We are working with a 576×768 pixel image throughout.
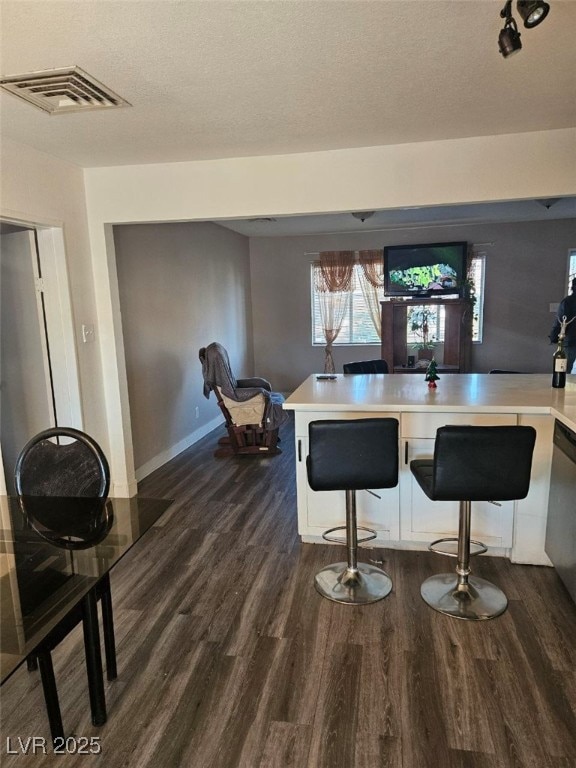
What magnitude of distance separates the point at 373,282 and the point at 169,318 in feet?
11.1

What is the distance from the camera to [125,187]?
3350 millimetres

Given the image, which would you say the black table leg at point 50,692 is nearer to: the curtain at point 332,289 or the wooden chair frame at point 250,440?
the wooden chair frame at point 250,440

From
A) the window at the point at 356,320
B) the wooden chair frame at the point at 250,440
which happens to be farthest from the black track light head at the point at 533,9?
the window at the point at 356,320

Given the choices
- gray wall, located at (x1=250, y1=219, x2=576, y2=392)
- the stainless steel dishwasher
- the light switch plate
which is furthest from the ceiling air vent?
gray wall, located at (x1=250, y1=219, x2=576, y2=392)

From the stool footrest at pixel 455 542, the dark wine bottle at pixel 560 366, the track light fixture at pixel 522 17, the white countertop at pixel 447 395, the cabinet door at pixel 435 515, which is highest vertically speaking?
the track light fixture at pixel 522 17

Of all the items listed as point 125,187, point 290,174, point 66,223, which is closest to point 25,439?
point 66,223

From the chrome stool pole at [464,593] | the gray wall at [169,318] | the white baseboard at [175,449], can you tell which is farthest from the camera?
the white baseboard at [175,449]

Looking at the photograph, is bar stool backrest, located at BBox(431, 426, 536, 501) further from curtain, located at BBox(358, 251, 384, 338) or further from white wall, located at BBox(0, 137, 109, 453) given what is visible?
curtain, located at BBox(358, 251, 384, 338)

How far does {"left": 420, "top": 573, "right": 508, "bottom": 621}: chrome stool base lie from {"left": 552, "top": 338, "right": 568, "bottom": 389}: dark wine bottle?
1.26m

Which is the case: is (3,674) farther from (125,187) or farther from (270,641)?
(125,187)

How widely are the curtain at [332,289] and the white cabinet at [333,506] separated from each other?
426cm

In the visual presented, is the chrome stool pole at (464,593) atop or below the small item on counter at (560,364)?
below

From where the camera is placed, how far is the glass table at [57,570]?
4.37 ft

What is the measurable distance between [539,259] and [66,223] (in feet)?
19.5
